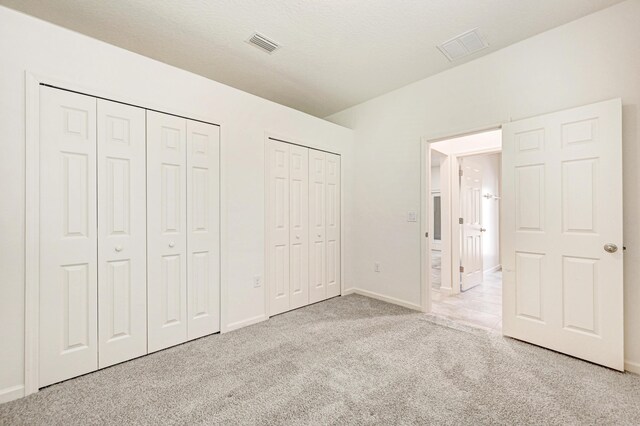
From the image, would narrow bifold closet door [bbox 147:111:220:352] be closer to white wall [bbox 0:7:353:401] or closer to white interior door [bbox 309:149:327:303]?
white wall [bbox 0:7:353:401]

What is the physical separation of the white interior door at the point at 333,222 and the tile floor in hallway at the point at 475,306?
1.32 m

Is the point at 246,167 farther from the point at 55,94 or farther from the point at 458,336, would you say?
the point at 458,336

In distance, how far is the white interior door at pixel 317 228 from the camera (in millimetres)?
3516

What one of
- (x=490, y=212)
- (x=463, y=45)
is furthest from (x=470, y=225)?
(x=463, y=45)

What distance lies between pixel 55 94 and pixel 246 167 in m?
1.48

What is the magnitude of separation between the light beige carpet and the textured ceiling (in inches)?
110

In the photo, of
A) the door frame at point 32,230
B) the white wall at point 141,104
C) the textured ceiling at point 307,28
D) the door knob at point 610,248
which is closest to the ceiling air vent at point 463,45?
the textured ceiling at point 307,28

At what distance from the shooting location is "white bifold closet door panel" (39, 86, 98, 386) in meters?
1.83

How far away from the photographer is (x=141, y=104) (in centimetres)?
221

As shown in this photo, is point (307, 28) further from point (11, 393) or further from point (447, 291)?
point (447, 291)

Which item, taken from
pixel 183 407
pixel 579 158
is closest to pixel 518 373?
pixel 579 158

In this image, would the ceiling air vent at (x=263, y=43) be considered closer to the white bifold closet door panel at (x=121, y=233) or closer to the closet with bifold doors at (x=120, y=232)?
the closet with bifold doors at (x=120, y=232)

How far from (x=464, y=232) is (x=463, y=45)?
8.71 ft

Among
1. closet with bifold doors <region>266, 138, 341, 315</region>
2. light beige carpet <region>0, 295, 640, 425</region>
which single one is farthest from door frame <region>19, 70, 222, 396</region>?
closet with bifold doors <region>266, 138, 341, 315</region>
